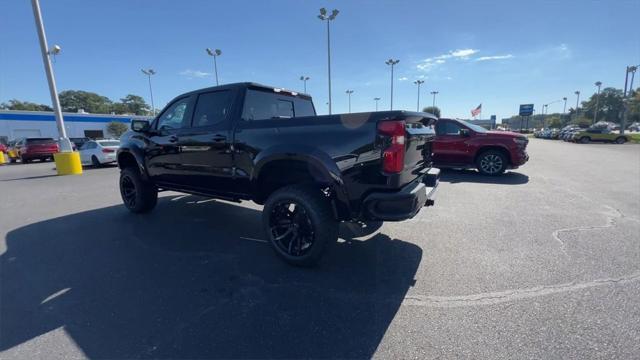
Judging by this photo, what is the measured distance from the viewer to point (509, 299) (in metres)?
2.63

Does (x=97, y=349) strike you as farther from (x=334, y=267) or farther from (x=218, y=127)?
(x=218, y=127)

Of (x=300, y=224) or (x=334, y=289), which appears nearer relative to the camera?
(x=334, y=289)

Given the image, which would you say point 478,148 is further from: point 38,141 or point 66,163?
point 38,141

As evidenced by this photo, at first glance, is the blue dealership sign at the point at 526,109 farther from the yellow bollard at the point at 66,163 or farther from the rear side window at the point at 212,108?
the yellow bollard at the point at 66,163

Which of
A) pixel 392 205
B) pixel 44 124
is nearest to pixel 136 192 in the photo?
pixel 392 205

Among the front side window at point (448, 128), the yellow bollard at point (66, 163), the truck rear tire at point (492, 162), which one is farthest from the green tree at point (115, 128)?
the truck rear tire at point (492, 162)

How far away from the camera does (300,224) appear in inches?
128

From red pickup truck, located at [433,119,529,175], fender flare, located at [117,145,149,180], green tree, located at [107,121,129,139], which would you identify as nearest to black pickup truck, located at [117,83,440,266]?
fender flare, located at [117,145,149,180]

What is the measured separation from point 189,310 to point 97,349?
0.64 m

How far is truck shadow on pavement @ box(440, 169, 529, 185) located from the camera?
7863 mm

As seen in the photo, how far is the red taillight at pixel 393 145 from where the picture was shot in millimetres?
2688

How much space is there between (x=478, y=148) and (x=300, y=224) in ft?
23.4

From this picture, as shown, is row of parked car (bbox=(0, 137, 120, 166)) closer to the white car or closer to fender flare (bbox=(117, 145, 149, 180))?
the white car

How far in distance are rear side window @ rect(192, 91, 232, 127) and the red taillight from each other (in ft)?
7.07
